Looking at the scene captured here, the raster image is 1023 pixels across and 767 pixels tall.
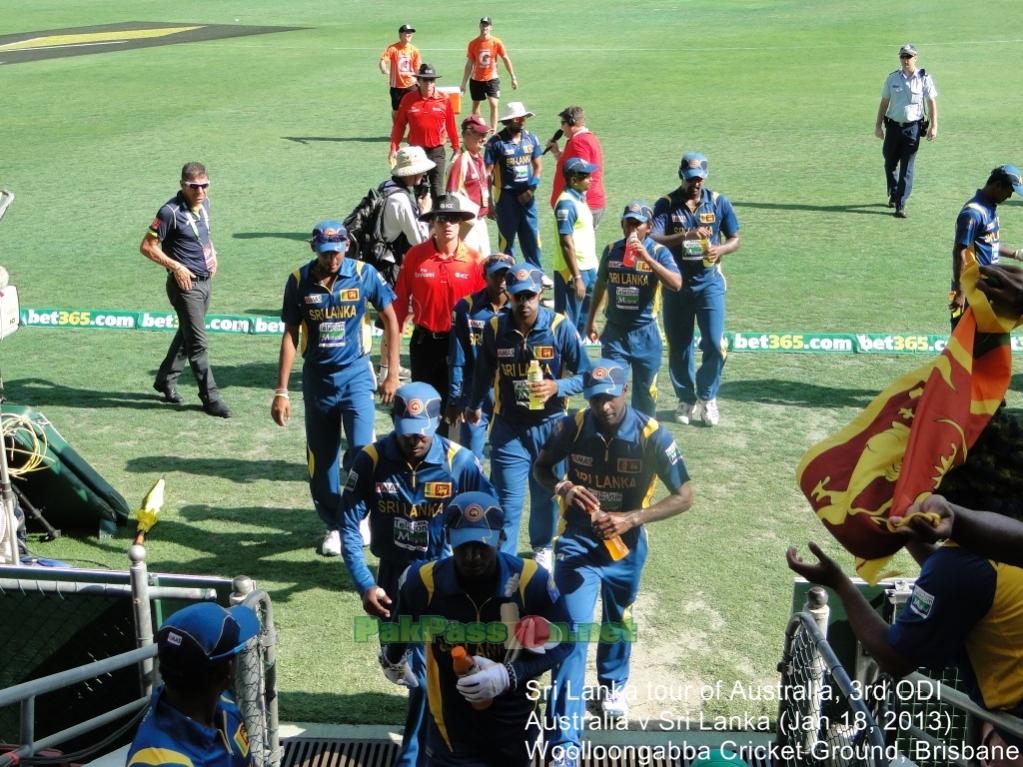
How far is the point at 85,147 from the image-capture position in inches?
962

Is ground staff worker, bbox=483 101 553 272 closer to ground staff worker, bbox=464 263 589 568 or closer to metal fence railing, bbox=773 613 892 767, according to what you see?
ground staff worker, bbox=464 263 589 568

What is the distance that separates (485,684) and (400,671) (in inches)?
39.8

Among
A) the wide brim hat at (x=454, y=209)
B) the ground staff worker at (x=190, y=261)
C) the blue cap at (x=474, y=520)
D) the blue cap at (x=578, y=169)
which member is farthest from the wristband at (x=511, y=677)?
the blue cap at (x=578, y=169)

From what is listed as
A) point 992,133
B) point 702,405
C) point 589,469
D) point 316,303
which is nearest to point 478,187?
point 702,405

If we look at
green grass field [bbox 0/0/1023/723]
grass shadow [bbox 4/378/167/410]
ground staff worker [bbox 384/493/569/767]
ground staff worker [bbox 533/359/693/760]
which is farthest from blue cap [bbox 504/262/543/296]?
grass shadow [bbox 4/378/167/410]

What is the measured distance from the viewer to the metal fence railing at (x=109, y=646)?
5.59 meters

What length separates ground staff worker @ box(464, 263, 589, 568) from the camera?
8.39 meters

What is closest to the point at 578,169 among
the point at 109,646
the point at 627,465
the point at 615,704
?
the point at 627,465

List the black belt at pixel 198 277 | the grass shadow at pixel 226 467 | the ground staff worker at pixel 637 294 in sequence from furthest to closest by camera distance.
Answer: the black belt at pixel 198 277 < the grass shadow at pixel 226 467 < the ground staff worker at pixel 637 294

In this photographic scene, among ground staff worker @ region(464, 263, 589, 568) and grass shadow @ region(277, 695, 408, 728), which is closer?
grass shadow @ region(277, 695, 408, 728)

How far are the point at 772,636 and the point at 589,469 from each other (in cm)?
169

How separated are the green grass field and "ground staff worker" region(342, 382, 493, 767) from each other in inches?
39.0

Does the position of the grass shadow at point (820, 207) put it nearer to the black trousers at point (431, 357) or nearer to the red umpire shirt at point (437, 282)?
the red umpire shirt at point (437, 282)

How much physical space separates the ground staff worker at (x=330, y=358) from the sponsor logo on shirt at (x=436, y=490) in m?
2.04
